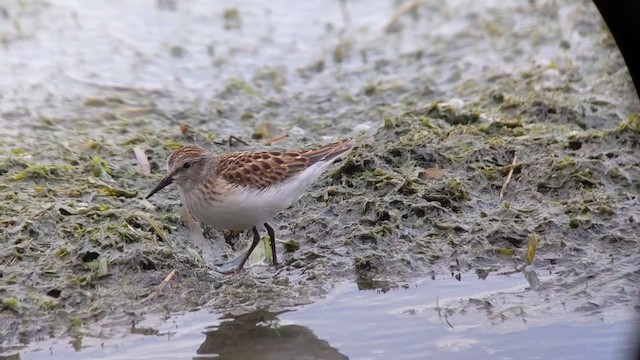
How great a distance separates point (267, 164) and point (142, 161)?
1.67 meters

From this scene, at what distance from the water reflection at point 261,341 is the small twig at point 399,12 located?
753 centimetres

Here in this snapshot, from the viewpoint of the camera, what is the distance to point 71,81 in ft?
35.3

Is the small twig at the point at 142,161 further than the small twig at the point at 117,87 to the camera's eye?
No

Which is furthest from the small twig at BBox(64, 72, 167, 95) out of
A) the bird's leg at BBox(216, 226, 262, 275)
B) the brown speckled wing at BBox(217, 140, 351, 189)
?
the bird's leg at BBox(216, 226, 262, 275)

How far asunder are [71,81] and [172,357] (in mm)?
5952

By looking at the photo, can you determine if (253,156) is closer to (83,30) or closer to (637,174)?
(637,174)

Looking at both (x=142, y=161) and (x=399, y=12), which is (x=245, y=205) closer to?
(x=142, y=161)

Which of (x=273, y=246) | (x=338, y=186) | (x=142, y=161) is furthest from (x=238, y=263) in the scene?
(x=142, y=161)

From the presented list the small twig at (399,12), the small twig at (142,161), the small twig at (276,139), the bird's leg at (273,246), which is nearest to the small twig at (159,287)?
the bird's leg at (273,246)

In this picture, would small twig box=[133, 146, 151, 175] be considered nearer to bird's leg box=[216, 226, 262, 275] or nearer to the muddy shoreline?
the muddy shoreline

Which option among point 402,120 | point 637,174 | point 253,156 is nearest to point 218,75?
point 402,120

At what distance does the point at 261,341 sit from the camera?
18.7 feet

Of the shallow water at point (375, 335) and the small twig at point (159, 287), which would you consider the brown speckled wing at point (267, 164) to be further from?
the shallow water at point (375, 335)

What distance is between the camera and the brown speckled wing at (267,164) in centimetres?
673
